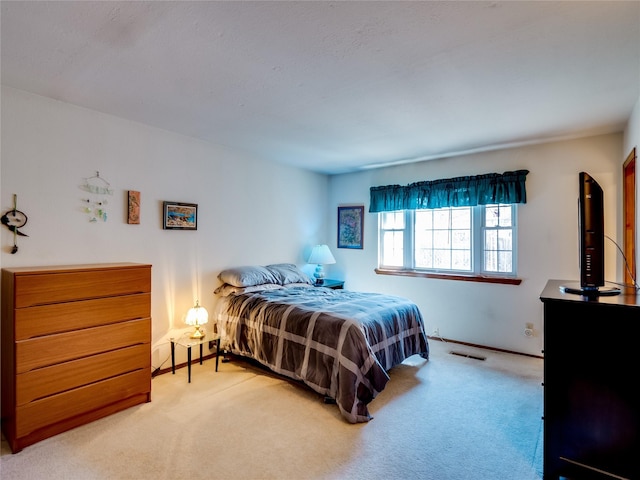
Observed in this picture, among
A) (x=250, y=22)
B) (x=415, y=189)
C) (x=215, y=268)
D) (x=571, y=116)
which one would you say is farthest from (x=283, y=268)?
(x=571, y=116)

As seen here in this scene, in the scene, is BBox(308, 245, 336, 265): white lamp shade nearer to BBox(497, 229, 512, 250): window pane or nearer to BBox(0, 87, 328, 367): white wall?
BBox(0, 87, 328, 367): white wall

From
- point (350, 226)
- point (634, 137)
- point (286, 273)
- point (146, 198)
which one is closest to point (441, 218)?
point (350, 226)

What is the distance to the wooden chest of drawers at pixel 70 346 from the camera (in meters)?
2.10

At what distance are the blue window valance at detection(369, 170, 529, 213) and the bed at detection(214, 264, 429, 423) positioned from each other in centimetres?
157

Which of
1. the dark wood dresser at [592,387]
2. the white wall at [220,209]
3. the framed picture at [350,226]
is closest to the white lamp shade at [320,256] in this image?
the white wall at [220,209]

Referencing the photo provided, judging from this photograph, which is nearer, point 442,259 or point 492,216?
point 492,216

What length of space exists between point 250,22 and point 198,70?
658 millimetres

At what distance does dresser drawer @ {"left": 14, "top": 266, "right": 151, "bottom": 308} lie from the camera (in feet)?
6.96

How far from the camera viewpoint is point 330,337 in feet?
8.84

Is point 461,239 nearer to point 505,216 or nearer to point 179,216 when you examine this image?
point 505,216

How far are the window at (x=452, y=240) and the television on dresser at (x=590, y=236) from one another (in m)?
2.11

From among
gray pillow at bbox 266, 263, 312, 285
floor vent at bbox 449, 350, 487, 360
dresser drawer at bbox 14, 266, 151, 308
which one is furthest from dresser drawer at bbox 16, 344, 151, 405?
floor vent at bbox 449, 350, 487, 360

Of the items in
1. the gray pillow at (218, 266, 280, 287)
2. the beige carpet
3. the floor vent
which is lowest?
the beige carpet

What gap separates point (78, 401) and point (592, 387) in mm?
3135
